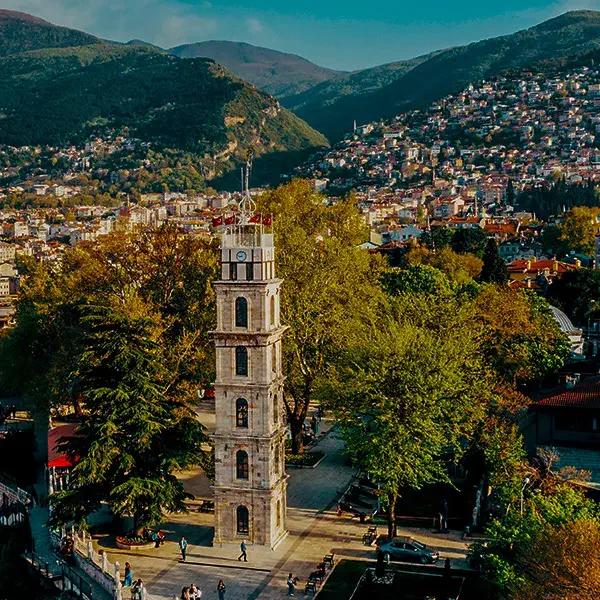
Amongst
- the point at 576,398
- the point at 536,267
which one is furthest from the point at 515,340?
the point at 536,267

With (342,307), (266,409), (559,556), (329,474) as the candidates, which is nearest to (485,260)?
(342,307)

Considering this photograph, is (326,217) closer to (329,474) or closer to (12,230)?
(329,474)

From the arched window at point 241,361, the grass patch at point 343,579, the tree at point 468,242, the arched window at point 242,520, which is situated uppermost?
the tree at point 468,242

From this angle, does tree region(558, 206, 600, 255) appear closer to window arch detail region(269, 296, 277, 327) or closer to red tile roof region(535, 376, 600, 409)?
red tile roof region(535, 376, 600, 409)

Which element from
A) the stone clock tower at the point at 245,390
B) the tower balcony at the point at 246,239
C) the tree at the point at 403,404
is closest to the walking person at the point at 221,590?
the stone clock tower at the point at 245,390

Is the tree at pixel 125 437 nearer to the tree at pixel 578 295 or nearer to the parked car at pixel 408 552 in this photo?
the parked car at pixel 408 552

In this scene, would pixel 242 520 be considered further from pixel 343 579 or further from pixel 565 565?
pixel 565 565
